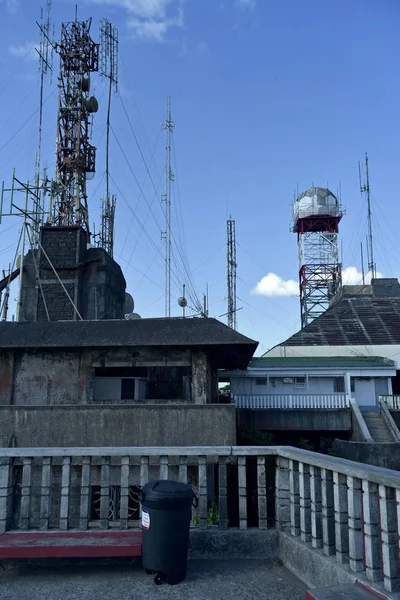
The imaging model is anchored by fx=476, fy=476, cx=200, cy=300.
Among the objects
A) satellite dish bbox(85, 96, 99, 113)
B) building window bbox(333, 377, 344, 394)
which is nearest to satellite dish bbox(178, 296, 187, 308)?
building window bbox(333, 377, 344, 394)

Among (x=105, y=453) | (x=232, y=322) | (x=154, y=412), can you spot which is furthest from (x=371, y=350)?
(x=105, y=453)

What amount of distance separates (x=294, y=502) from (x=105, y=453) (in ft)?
7.18

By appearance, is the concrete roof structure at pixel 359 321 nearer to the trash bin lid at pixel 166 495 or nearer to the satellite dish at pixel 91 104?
the satellite dish at pixel 91 104

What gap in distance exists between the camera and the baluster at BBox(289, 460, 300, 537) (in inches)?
204

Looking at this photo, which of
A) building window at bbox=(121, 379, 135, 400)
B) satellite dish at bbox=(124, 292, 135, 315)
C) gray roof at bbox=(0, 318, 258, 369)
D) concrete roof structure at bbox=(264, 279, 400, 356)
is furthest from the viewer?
concrete roof structure at bbox=(264, 279, 400, 356)

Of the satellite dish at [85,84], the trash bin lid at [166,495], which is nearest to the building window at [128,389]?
the trash bin lid at [166,495]

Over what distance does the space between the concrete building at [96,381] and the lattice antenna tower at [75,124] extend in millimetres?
17329

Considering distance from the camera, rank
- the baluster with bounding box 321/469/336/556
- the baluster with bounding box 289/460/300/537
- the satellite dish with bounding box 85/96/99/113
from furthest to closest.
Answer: the satellite dish with bounding box 85/96/99/113 → the baluster with bounding box 289/460/300/537 → the baluster with bounding box 321/469/336/556

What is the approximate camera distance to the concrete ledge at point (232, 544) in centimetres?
537

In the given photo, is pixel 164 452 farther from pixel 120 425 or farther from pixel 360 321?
pixel 360 321

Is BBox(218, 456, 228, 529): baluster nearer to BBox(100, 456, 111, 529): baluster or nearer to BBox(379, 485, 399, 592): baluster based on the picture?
BBox(100, 456, 111, 529): baluster

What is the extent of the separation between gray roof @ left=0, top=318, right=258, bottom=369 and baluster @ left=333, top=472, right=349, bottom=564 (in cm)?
1031

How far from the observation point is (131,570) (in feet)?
16.5

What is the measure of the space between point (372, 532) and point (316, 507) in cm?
105
